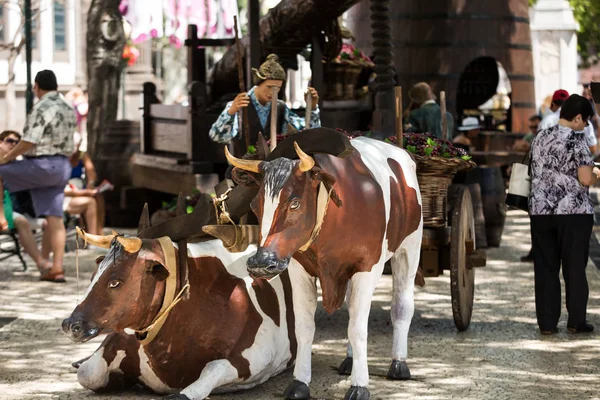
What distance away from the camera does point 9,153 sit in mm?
12375

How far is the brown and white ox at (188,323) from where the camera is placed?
A: 6879 mm

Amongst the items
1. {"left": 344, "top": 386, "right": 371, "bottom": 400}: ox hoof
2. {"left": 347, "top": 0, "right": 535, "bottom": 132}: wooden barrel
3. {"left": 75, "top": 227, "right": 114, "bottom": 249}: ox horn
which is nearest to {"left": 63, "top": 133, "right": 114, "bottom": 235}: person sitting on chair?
{"left": 347, "top": 0, "right": 535, "bottom": 132}: wooden barrel

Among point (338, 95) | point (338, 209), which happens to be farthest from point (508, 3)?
point (338, 209)

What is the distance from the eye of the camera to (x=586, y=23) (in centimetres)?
4150

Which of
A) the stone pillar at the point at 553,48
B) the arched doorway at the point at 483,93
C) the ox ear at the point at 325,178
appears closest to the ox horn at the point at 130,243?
the ox ear at the point at 325,178

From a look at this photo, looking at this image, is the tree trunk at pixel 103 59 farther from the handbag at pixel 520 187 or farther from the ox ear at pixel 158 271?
the ox ear at pixel 158 271

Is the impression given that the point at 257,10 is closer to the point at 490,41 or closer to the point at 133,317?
the point at 133,317

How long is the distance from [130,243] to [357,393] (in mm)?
1473

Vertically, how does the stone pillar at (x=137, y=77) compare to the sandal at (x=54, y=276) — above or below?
above

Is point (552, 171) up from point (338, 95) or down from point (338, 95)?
down

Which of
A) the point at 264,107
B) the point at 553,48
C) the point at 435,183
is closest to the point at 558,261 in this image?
the point at 435,183

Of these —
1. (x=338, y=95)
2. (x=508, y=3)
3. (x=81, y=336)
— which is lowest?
(x=81, y=336)

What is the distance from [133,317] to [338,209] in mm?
1230

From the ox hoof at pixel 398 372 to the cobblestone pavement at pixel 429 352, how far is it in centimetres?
5
